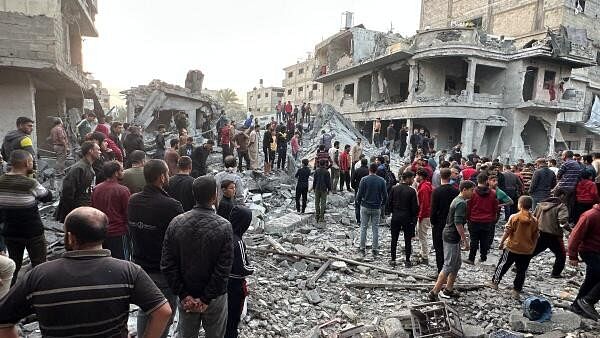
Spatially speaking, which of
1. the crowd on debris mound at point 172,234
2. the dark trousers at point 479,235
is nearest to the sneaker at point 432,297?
the crowd on debris mound at point 172,234

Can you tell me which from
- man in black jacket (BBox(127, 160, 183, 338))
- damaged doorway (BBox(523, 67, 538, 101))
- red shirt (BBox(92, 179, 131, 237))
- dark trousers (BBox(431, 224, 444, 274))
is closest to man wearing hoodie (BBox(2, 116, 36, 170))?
red shirt (BBox(92, 179, 131, 237))

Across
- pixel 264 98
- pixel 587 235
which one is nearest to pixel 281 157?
pixel 587 235

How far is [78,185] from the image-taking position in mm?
4434

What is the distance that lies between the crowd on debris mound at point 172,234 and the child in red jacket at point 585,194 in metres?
0.02

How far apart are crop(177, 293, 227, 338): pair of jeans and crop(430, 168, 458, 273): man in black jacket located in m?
4.08

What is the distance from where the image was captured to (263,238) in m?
7.68

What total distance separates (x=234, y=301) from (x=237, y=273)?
33cm

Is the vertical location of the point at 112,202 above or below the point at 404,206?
above

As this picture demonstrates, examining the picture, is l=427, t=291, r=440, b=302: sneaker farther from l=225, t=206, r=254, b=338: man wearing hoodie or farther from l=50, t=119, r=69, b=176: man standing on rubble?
l=50, t=119, r=69, b=176: man standing on rubble

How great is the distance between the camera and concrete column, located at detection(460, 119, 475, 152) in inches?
→ 904

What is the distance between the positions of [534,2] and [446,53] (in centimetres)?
1326

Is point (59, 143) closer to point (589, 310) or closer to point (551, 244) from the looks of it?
point (551, 244)

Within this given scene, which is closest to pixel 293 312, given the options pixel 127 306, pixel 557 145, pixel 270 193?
pixel 127 306

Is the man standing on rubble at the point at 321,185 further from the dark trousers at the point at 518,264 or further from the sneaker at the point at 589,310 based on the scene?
the sneaker at the point at 589,310
